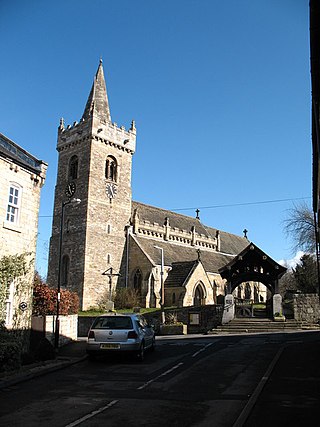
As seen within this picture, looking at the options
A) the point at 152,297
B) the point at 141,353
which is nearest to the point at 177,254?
the point at 152,297

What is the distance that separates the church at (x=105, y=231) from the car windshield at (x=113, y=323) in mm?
23366

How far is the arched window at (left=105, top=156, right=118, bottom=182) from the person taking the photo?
43625mm

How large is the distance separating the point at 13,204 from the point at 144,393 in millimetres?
8878

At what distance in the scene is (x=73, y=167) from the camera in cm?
4419

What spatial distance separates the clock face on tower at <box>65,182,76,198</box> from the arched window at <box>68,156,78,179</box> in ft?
3.43

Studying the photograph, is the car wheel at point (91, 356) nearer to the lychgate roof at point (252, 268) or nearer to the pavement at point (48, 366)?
the pavement at point (48, 366)

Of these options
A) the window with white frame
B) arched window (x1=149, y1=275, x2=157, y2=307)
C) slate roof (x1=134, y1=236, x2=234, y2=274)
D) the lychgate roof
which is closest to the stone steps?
the lychgate roof

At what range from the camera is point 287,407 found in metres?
7.54

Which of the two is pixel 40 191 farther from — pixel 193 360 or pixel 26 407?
pixel 26 407

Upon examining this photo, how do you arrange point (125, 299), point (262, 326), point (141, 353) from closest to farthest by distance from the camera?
point (141, 353) → point (262, 326) → point (125, 299)

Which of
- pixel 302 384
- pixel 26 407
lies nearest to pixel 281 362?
pixel 302 384

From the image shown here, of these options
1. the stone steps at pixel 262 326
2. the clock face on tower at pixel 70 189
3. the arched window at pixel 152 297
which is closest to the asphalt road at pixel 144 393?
the stone steps at pixel 262 326

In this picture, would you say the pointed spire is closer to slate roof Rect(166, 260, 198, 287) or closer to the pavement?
slate roof Rect(166, 260, 198, 287)

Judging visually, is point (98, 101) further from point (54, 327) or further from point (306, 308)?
point (54, 327)
